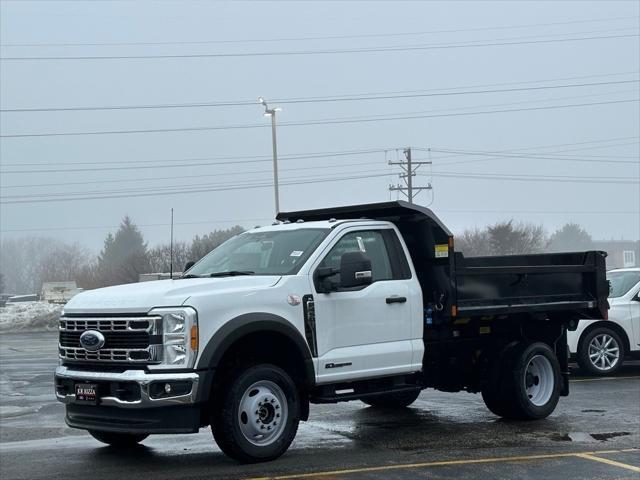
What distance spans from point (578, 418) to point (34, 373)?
11.1m

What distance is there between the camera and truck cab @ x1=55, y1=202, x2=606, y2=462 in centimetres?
804

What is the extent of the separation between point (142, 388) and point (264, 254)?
2.17 metres

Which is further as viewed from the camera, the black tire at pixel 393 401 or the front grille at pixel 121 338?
the black tire at pixel 393 401

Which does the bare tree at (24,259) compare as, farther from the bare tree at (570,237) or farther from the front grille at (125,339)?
the front grille at (125,339)

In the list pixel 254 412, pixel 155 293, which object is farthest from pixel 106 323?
pixel 254 412

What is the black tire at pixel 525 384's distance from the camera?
10.7 m

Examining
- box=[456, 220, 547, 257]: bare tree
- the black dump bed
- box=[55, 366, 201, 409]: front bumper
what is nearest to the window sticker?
the black dump bed

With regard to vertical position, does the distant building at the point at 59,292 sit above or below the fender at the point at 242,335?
below

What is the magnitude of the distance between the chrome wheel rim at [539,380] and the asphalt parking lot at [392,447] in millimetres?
310

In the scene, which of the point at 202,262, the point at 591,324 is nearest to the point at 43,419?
the point at 202,262

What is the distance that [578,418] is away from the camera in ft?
35.9

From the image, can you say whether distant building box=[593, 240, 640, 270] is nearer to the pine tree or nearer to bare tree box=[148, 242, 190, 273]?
the pine tree

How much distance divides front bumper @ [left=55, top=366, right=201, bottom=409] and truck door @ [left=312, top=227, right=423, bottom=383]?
1.47 metres

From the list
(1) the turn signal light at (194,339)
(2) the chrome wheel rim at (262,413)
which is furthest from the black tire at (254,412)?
(1) the turn signal light at (194,339)
